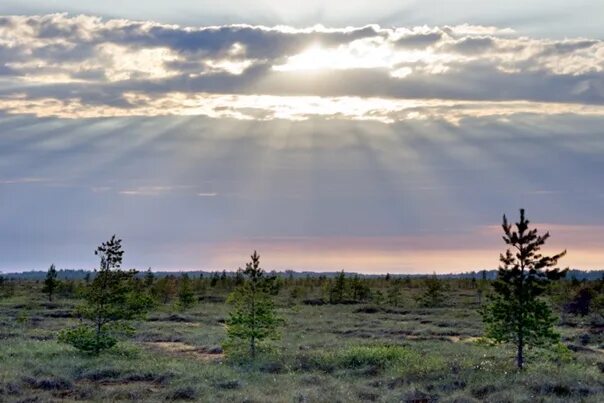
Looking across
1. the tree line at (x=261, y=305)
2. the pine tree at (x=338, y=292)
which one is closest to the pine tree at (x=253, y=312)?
the tree line at (x=261, y=305)

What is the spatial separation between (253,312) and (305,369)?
434cm

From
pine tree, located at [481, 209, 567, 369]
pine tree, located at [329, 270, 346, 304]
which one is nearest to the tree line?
pine tree, located at [481, 209, 567, 369]

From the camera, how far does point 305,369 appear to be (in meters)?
30.6

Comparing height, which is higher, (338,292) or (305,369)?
(338,292)

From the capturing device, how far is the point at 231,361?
3238cm

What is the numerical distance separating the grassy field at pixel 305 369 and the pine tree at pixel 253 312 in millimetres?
1136

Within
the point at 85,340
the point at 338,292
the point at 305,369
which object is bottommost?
the point at 305,369

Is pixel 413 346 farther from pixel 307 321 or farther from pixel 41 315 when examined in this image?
pixel 41 315

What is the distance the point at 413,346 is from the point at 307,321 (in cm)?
1810

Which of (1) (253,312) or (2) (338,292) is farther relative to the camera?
(2) (338,292)

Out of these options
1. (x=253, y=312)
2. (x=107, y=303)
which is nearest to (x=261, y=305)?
(x=253, y=312)

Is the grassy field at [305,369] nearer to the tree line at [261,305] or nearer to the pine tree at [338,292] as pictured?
the tree line at [261,305]

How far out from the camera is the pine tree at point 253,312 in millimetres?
32969

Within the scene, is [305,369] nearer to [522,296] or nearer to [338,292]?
[522,296]
